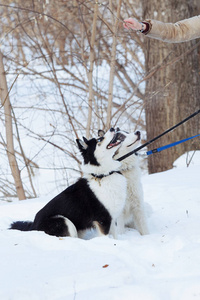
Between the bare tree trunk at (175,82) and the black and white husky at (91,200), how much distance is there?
2985mm

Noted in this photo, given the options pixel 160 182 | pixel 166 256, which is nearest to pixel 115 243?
pixel 166 256

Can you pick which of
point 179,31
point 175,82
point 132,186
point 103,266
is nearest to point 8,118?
point 132,186

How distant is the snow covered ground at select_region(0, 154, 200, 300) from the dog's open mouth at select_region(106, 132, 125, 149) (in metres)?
0.96

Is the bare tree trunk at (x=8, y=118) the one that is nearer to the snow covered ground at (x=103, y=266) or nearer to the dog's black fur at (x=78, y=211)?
the snow covered ground at (x=103, y=266)

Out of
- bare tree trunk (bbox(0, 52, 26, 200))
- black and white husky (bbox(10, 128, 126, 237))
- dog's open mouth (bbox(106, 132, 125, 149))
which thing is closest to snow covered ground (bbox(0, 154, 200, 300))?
black and white husky (bbox(10, 128, 126, 237))

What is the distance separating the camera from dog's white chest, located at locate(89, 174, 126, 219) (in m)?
3.53

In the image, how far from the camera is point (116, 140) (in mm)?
3879

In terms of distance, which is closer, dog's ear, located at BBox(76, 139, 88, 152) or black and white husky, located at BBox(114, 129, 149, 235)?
dog's ear, located at BBox(76, 139, 88, 152)

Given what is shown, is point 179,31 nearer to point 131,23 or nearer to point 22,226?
point 131,23

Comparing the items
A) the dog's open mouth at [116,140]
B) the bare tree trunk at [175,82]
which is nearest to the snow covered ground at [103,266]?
the dog's open mouth at [116,140]

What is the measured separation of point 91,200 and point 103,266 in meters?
1.10

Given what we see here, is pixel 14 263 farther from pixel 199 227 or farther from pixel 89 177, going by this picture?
pixel 199 227

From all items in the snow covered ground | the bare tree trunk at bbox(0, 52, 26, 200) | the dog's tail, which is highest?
the bare tree trunk at bbox(0, 52, 26, 200)

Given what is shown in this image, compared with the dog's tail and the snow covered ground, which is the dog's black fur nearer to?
the dog's tail
